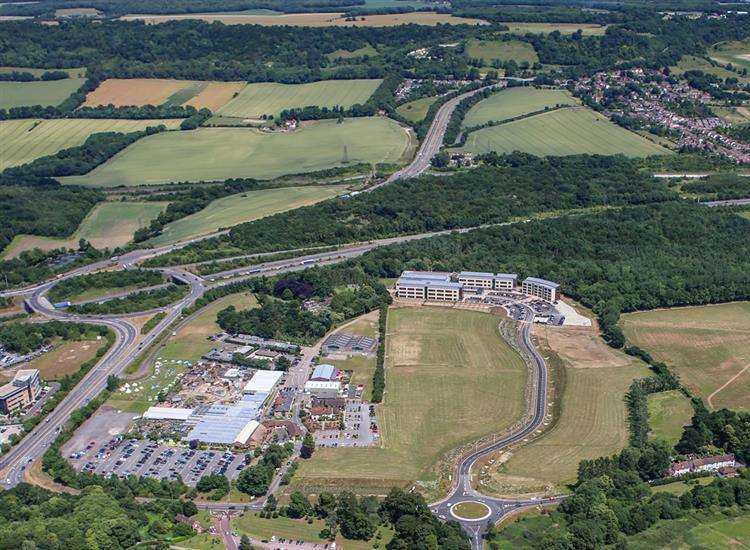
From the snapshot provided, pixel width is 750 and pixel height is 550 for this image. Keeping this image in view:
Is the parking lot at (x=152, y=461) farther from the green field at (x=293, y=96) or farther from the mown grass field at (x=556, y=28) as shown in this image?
the mown grass field at (x=556, y=28)

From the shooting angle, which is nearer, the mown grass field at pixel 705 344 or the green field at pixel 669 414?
the green field at pixel 669 414

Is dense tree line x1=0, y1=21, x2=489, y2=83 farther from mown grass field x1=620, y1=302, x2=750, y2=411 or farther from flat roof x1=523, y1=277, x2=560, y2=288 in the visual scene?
mown grass field x1=620, y1=302, x2=750, y2=411

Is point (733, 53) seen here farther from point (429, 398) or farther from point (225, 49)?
point (429, 398)

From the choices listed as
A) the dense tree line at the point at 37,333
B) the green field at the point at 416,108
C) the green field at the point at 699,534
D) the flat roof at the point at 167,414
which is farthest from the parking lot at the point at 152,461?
the green field at the point at 416,108

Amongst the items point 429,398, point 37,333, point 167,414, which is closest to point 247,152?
point 37,333

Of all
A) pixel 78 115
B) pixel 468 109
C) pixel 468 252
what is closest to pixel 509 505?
pixel 468 252
